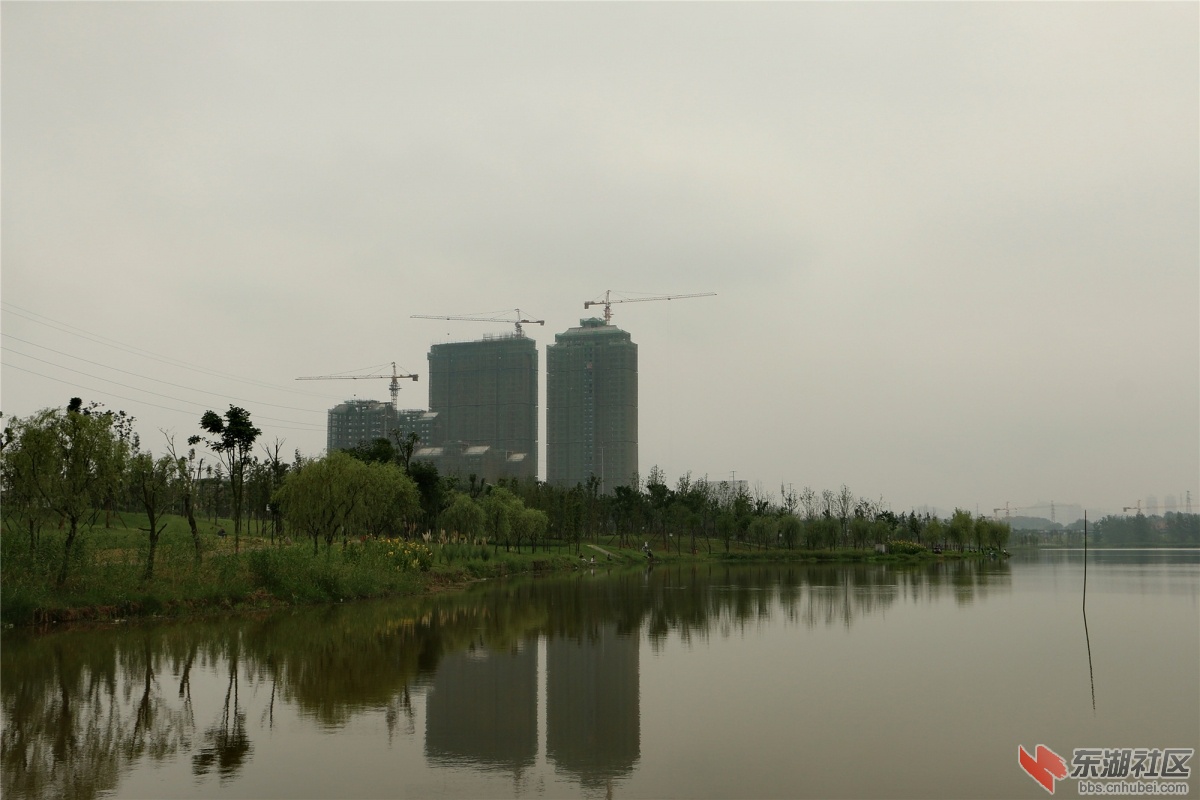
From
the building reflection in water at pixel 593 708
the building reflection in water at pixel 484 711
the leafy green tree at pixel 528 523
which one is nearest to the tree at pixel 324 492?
the building reflection in water at pixel 593 708

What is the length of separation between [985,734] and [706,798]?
560 centimetres

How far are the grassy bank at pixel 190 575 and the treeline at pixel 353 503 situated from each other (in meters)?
0.50

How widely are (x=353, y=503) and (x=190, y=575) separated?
13000mm

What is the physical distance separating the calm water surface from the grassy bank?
71.3 inches

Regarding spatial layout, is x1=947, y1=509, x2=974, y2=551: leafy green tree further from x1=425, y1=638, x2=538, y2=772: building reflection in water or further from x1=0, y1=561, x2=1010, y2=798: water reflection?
x1=425, y1=638, x2=538, y2=772: building reflection in water

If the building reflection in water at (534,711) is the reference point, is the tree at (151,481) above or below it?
above

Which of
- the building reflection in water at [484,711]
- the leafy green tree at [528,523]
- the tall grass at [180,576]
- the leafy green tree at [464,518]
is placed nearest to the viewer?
the building reflection in water at [484,711]

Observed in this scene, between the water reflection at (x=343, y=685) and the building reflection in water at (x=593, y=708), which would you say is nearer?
the building reflection in water at (x=593, y=708)

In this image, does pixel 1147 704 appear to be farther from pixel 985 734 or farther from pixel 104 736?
pixel 104 736

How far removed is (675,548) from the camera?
107 metres

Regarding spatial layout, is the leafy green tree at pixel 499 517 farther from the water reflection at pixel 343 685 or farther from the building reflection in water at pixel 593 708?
the building reflection in water at pixel 593 708

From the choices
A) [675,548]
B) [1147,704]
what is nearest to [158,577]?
[1147,704]

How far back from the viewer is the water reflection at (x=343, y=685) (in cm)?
1288

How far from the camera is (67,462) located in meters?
26.9
